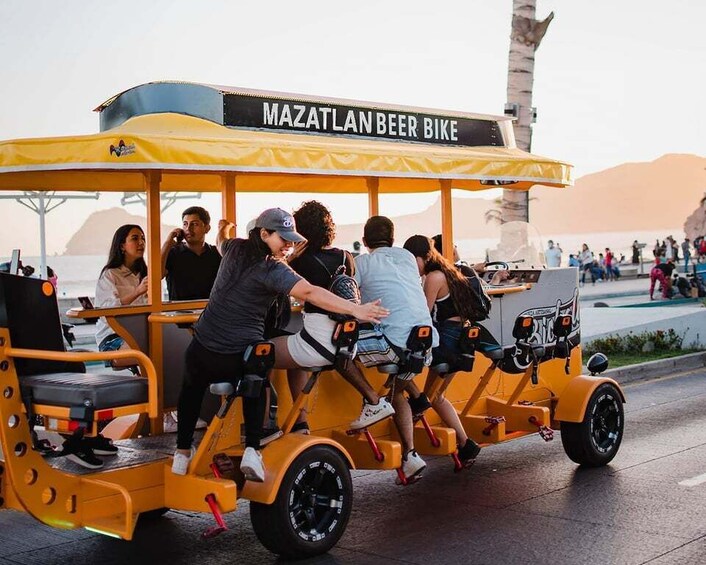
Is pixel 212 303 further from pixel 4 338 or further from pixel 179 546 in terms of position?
pixel 179 546

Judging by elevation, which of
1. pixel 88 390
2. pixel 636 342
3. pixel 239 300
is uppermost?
pixel 239 300

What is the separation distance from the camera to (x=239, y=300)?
5.80 metres

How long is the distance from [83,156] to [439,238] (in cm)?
372

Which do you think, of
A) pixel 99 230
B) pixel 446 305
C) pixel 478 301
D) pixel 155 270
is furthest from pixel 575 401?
pixel 99 230

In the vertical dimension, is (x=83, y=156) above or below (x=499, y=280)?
above

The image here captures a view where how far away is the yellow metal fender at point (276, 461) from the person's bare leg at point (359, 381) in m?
0.62

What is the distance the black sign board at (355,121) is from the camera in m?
6.62

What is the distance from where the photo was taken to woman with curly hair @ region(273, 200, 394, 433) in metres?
5.98

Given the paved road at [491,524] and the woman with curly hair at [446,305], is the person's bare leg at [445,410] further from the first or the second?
the paved road at [491,524]

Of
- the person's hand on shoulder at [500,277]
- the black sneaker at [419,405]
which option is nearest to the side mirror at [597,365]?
the person's hand on shoulder at [500,277]

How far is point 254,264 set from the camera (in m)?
5.79

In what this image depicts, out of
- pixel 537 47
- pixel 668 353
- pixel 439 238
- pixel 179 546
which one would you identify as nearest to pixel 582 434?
pixel 439 238

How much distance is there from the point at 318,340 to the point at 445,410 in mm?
1700

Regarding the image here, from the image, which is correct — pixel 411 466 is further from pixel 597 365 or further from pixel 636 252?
pixel 636 252
